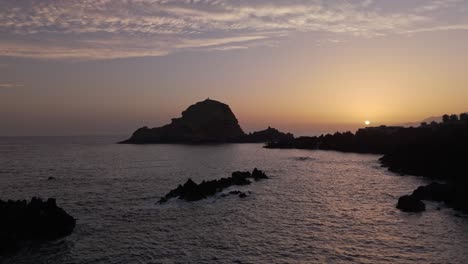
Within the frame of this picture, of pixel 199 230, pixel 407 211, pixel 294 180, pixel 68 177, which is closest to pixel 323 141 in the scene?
pixel 294 180

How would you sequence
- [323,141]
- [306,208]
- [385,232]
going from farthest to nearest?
[323,141], [306,208], [385,232]

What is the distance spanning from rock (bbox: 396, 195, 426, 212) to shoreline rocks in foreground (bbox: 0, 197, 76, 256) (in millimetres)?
36131

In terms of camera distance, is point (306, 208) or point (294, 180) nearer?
point (306, 208)

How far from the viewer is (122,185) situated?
67188 mm

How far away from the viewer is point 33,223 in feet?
116

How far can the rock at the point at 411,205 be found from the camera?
43.3 meters

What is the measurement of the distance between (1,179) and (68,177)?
39.2 ft

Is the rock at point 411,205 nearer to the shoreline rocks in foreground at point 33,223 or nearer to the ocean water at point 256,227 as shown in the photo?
the ocean water at point 256,227

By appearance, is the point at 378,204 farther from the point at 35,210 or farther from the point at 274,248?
the point at 35,210

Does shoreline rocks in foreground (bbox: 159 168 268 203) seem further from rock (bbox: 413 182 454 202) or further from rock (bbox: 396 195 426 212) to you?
rock (bbox: 413 182 454 202)

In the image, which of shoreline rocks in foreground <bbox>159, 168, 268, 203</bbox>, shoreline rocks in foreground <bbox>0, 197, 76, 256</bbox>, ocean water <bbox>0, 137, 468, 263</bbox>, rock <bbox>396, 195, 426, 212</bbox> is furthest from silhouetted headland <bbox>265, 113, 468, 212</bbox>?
shoreline rocks in foreground <bbox>0, 197, 76, 256</bbox>

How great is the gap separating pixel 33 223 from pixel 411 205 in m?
39.6

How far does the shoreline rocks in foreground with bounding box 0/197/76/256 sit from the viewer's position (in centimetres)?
3416

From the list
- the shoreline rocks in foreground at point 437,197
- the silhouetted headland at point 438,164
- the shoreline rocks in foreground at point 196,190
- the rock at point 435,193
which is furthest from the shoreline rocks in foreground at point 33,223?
the rock at point 435,193
